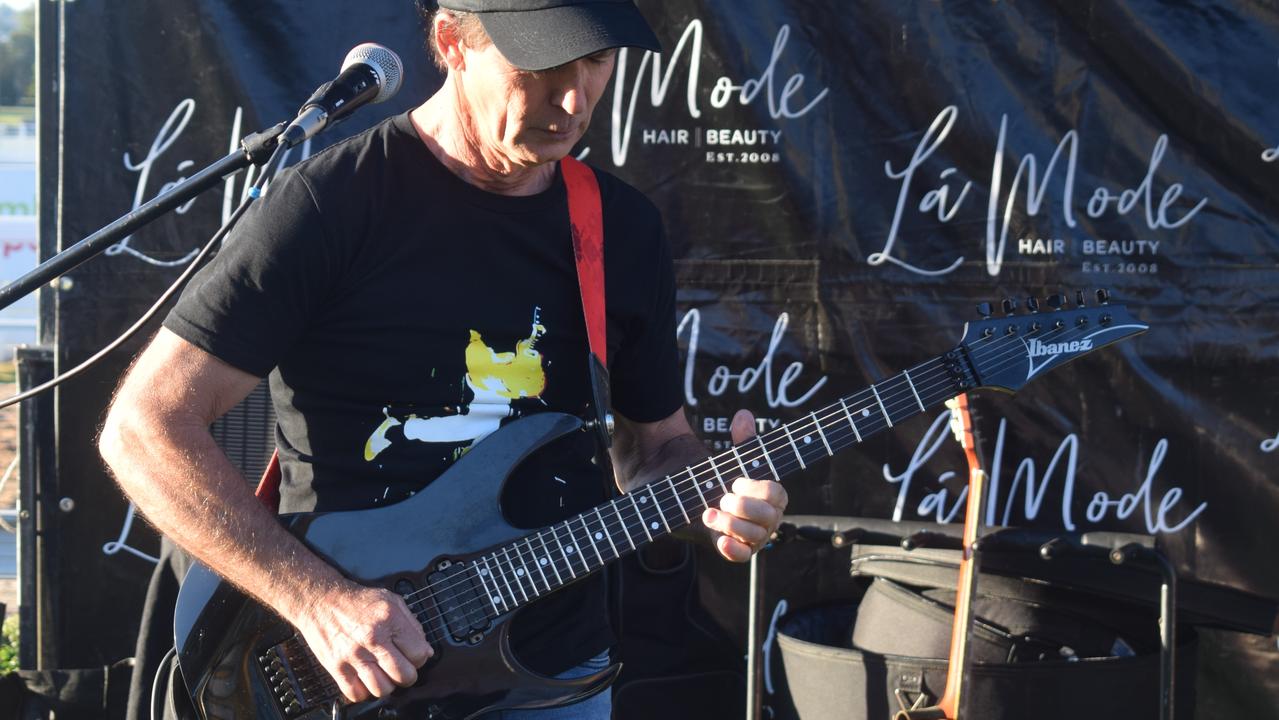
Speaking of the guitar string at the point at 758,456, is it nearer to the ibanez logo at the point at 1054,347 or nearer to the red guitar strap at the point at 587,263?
the ibanez logo at the point at 1054,347

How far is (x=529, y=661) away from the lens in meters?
2.11

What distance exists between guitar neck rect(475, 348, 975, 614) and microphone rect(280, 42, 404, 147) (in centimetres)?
77

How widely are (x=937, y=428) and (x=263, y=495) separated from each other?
221 centimetres

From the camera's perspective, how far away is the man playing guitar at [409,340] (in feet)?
6.26

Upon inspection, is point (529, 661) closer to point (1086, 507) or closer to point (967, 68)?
point (1086, 507)

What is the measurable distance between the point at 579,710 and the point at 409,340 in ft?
2.44

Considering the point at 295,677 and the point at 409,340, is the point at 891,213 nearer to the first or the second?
the point at 409,340

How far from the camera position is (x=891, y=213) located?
3.72 metres

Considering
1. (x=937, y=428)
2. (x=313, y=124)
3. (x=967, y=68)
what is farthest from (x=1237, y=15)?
(x=313, y=124)

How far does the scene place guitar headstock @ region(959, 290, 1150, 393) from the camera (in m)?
2.34

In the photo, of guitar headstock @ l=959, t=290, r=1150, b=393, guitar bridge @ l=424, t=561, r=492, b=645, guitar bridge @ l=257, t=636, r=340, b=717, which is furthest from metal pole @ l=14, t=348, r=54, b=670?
guitar headstock @ l=959, t=290, r=1150, b=393

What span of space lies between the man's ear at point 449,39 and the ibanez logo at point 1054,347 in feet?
3.96

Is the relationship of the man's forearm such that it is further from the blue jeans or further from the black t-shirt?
the blue jeans

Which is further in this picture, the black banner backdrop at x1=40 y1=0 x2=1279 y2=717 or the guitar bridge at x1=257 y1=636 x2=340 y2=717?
the black banner backdrop at x1=40 y1=0 x2=1279 y2=717
